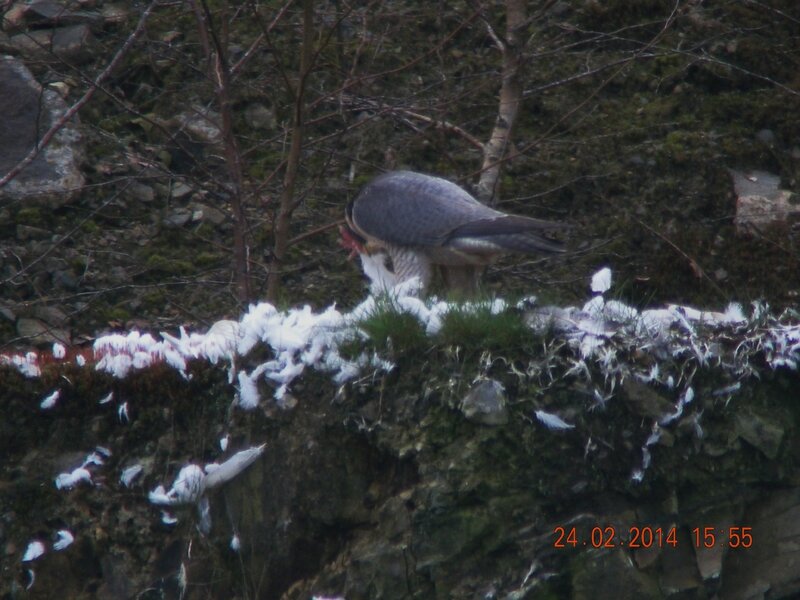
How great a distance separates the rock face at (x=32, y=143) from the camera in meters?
6.46

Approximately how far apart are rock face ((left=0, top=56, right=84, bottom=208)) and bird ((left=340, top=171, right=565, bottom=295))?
2589 millimetres

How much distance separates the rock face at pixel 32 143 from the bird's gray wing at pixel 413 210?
2.67 meters

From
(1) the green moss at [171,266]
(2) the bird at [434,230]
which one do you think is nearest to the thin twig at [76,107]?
(2) the bird at [434,230]

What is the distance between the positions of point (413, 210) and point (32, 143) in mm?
3202

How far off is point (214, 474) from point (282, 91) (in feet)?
12.5

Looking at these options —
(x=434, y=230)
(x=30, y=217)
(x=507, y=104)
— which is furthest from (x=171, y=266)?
(x=434, y=230)

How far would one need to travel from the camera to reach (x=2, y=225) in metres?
6.42

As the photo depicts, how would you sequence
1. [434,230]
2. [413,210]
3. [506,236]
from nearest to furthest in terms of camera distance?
1. [506,236]
2. [434,230]
3. [413,210]

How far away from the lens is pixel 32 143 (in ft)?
21.5

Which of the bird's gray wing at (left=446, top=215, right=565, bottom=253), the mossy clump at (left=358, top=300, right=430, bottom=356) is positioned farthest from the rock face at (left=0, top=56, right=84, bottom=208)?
the mossy clump at (left=358, top=300, right=430, bottom=356)

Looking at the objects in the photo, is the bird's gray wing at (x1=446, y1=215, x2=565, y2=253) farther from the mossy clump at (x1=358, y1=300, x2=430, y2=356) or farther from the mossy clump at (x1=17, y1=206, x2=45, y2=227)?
the mossy clump at (x1=17, y1=206, x2=45, y2=227)

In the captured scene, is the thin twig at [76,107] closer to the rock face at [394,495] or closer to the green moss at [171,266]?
the rock face at [394,495]

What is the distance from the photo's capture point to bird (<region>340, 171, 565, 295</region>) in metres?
3.86

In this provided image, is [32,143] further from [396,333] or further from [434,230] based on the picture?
[396,333]
